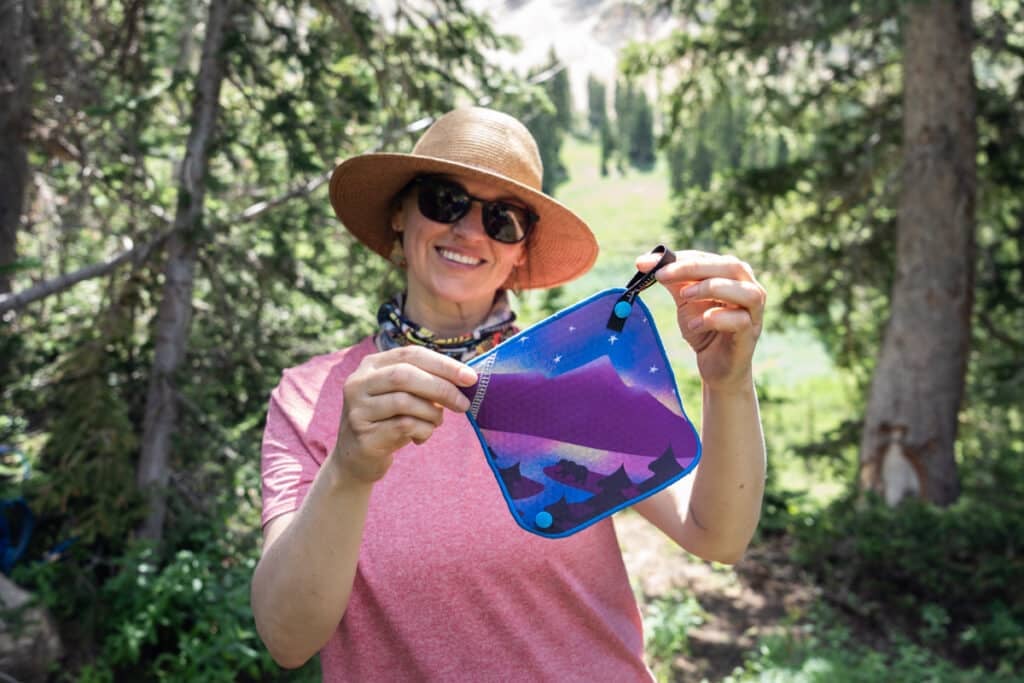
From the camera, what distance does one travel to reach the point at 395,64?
488 cm

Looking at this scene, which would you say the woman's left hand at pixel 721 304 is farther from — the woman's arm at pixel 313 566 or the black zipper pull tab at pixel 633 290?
the woman's arm at pixel 313 566

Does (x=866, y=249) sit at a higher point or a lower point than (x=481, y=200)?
lower

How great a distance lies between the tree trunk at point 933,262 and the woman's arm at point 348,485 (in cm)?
652

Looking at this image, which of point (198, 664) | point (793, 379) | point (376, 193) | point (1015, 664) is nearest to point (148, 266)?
point (198, 664)

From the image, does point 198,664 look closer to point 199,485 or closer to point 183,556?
point 183,556

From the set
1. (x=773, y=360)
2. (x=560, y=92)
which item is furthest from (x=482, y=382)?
(x=773, y=360)

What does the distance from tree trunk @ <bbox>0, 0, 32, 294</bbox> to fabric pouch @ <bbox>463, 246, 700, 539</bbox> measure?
14.8 feet

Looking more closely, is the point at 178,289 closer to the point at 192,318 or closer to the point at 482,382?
the point at 192,318

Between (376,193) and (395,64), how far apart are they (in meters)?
3.05

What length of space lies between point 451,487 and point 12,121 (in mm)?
4849

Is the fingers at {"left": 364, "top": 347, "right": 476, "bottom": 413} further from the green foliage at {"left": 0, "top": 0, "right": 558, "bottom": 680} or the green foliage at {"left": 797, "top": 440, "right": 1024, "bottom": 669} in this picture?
the green foliage at {"left": 797, "top": 440, "right": 1024, "bottom": 669}

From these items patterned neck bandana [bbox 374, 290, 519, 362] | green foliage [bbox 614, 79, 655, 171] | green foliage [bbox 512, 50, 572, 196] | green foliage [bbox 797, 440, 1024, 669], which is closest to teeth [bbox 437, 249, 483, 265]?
patterned neck bandana [bbox 374, 290, 519, 362]

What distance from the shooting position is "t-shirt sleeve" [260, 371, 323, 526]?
1.60 m

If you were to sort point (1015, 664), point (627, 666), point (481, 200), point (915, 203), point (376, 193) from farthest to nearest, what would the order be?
point (915, 203)
point (1015, 664)
point (376, 193)
point (481, 200)
point (627, 666)
